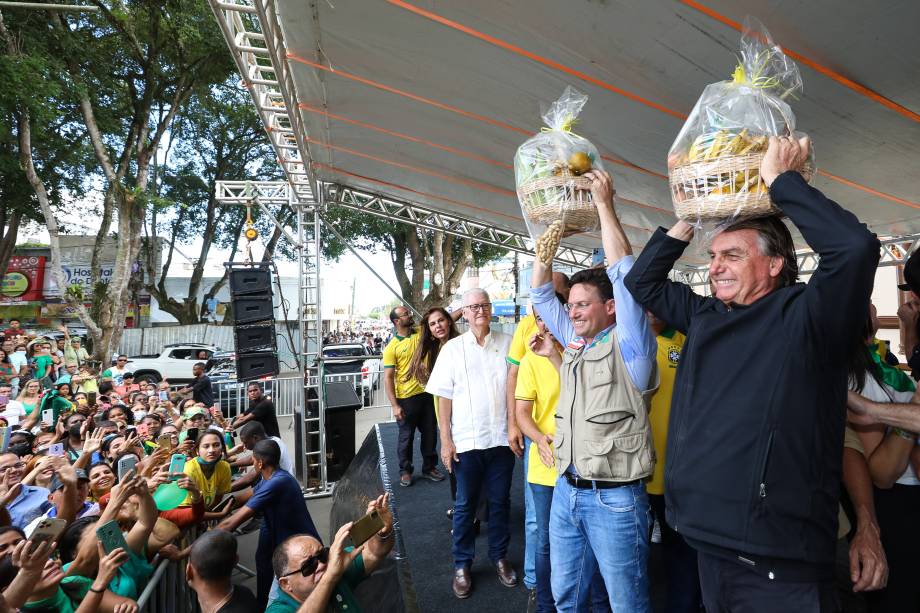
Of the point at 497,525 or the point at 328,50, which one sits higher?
the point at 328,50

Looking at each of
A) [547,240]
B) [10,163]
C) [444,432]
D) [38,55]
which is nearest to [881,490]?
[547,240]

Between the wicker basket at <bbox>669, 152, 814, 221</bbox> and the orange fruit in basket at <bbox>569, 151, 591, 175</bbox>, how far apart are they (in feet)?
1.15

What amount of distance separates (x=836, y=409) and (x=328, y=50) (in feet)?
11.2

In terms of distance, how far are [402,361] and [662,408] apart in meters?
3.19

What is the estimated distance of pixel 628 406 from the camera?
65.9 inches

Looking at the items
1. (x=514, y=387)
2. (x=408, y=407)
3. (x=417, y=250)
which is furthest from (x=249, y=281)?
(x=417, y=250)

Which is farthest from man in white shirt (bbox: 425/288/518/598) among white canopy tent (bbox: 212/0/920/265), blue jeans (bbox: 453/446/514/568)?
white canopy tent (bbox: 212/0/920/265)

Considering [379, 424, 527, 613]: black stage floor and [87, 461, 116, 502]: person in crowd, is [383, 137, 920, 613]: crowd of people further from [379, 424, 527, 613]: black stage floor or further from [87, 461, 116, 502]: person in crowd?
[87, 461, 116, 502]: person in crowd

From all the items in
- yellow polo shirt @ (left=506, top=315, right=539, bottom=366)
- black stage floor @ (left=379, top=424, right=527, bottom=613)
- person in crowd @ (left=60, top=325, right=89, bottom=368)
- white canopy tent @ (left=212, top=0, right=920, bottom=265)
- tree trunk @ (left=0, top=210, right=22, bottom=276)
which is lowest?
black stage floor @ (left=379, top=424, right=527, bottom=613)

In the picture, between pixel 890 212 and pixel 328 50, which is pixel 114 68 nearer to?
pixel 328 50

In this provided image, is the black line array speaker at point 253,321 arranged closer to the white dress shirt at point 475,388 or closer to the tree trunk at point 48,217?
the white dress shirt at point 475,388

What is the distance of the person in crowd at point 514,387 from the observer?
2648 millimetres

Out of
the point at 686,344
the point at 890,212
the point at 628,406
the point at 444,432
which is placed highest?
the point at 890,212

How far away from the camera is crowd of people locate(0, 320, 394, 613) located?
2.02m
